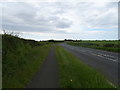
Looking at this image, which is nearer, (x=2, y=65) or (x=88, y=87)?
(x=88, y=87)

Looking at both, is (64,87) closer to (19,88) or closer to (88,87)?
(88,87)

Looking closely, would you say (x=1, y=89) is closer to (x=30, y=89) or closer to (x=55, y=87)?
(x=30, y=89)

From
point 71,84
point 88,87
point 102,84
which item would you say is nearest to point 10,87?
point 71,84

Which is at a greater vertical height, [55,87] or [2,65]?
[2,65]

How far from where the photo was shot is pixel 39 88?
281 inches

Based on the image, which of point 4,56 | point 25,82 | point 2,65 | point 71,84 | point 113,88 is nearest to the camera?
point 113,88

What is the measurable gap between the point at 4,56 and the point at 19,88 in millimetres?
3066

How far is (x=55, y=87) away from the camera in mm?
7242

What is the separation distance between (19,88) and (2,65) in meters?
2.35

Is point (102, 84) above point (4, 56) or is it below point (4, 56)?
below

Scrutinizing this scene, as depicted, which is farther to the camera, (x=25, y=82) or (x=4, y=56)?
(x=4, y=56)

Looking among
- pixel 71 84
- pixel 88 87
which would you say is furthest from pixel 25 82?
pixel 88 87

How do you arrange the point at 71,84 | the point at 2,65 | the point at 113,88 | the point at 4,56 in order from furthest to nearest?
the point at 4,56 → the point at 2,65 → the point at 71,84 → the point at 113,88

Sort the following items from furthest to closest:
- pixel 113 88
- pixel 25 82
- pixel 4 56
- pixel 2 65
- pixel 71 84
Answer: pixel 4 56 → pixel 2 65 → pixel 25 82 → pixel 71 84 → pixel 113 88
